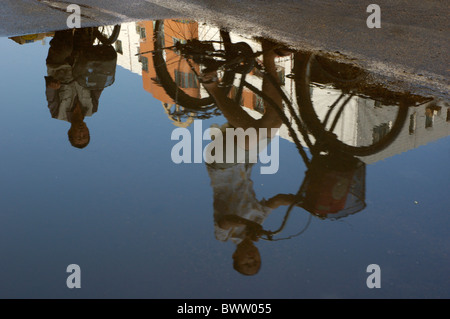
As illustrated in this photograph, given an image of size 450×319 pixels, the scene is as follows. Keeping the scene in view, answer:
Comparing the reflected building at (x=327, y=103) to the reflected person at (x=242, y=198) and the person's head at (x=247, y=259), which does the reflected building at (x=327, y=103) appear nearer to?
the reflected person at (x=242, y=198)

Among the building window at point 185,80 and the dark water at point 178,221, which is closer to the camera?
the dark water at point 178,221

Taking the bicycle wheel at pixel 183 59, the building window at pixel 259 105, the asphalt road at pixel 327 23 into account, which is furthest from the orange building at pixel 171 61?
the building window at pixel 259 105

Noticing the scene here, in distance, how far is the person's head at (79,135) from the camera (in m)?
4.40

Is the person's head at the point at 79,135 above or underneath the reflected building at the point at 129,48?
underneath

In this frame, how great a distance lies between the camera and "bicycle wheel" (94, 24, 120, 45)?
21.5ft

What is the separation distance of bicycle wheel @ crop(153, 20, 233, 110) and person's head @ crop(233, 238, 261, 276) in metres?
2.03

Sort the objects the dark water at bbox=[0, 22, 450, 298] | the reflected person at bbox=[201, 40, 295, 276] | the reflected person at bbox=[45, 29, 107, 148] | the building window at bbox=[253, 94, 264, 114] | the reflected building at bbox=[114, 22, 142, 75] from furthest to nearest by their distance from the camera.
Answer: the reflected building at bbox=[114, 22, 142, 75] < the building window at bbox=[253, 94, 264, 114] < the reflected person at bbox=[45, 29, 107, 148] < the reflected person at bbox=[201, 40, 295, 276] < the dark water at bbox=[0, 22, 450, 298]

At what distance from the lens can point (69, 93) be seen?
→ 5.22 m

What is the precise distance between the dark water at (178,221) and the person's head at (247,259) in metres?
0.03

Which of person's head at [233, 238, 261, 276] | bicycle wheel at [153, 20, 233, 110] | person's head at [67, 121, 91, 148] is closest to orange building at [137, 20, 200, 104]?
bicycle wheel at [153, 20, 233, 110]

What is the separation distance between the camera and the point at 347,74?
212 inches

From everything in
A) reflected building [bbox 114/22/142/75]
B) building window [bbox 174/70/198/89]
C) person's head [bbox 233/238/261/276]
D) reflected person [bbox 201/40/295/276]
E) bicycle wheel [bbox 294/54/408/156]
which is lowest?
person's head [bbox 233/238/261/276]

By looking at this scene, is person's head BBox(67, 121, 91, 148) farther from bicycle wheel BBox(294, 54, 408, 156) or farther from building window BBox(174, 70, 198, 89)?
bicycle wheel BBox(294, 54, 408, 156)

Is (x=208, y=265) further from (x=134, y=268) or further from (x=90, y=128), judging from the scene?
(x=90, y=128)
